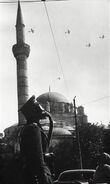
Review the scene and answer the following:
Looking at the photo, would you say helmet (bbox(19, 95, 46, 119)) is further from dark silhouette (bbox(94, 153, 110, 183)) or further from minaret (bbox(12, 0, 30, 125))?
minaret (bbox(12, 0, 30, 125))

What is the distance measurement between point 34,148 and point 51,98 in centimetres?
5764

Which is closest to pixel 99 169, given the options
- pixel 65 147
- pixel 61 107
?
pixel 65 147

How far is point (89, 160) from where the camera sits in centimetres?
3341

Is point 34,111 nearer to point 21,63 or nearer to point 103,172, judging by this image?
point 103,172

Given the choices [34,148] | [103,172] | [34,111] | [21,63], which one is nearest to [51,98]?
[21,63]

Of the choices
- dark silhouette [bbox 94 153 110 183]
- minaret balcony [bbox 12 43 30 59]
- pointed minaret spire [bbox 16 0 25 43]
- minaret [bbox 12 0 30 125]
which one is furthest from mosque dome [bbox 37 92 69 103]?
dark silhouette [bbox 94 153 110 183]

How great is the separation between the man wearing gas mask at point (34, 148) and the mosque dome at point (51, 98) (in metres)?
56.7

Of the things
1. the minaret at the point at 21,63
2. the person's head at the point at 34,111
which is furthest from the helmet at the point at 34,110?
the minaret at the point at 21,63

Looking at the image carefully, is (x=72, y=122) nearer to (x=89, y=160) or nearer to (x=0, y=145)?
(x=89, y=160)

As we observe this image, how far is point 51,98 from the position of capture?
60.9 m

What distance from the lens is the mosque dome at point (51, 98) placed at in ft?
199

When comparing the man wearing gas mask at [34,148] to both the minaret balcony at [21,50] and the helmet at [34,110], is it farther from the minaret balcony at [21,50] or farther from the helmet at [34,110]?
the minaret balcony at [21,50]

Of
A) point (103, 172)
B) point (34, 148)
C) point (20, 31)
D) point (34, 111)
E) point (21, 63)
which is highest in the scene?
point (20, 31)

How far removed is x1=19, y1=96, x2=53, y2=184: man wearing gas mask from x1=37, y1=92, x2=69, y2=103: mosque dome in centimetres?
5672
